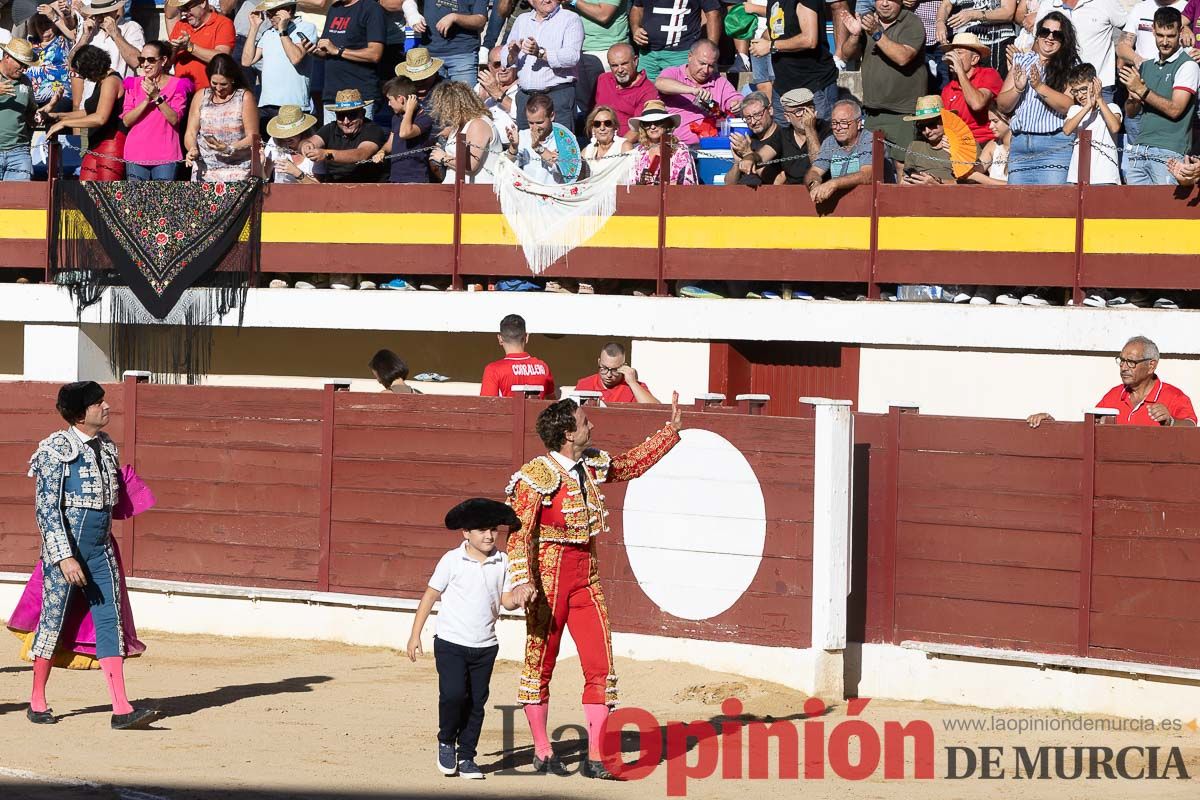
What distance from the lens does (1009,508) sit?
9055mm

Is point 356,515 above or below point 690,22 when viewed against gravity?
below

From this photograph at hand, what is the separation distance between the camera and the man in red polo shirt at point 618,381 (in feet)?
33.8

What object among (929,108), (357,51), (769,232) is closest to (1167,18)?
(929,108)

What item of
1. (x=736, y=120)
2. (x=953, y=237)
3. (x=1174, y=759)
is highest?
(x=736, y=120)

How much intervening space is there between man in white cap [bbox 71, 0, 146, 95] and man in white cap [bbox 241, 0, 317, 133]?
3.58ft

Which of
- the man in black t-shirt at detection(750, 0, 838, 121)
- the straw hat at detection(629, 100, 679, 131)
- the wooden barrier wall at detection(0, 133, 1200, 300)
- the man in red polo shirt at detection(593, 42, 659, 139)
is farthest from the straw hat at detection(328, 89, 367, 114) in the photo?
the man in black t-shirt at detection(750, 0, 838, 121)

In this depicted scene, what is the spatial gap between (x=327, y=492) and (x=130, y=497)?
8.65 feet

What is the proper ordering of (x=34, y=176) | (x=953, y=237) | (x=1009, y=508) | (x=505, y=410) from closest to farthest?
1. (x=1009, y=508)
2. (x=505, y=410)
3. (x=953, y=237)
4. (x=34, y=176)

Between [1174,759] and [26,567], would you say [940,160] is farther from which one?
[26,567]

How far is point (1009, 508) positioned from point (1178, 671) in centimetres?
115

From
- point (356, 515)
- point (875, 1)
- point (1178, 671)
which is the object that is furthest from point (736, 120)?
point (1178, 671)

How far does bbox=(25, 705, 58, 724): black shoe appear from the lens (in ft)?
27.1

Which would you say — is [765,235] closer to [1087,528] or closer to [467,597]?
[1087,528]

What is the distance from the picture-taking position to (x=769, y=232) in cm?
1178
